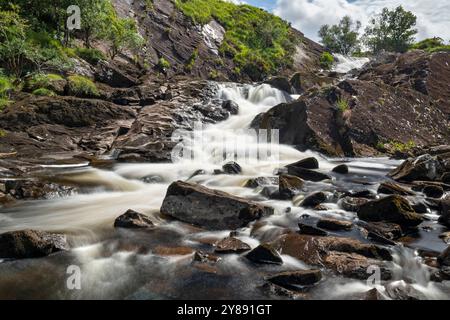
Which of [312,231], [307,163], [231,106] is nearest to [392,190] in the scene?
[307,163]

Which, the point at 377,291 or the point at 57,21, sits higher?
the point at 57,21

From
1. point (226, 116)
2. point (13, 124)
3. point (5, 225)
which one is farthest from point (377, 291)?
point (226, 116)

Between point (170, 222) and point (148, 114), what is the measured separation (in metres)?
15.4

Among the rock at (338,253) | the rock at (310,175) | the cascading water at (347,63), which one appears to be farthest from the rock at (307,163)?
the cascading water at (347,63)

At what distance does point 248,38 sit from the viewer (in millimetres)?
62656

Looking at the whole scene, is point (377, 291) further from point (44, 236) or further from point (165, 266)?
point (44, 236)

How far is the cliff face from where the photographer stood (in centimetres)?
4447

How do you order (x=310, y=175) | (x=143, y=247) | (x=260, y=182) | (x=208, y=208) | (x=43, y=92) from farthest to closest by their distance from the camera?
1. (x=43, y=92)
2. (x=310, y=175)
3. (x=260, y=182)
4. (x=208, y=208)
5. (x=143, y=247)

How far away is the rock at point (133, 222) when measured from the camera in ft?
30.5

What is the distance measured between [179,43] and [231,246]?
146 ft

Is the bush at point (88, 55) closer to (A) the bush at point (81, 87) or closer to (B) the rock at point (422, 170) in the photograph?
(A) the bush at point (81, 87)

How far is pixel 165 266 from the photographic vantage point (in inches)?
291

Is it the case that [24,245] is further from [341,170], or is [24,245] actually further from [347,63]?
[347,63]
